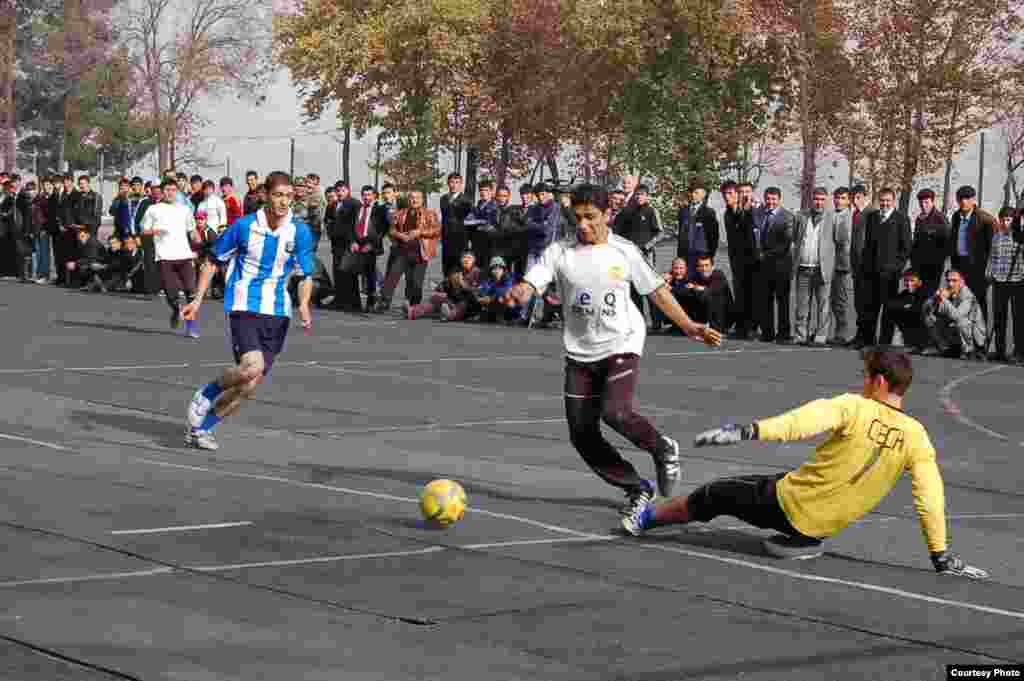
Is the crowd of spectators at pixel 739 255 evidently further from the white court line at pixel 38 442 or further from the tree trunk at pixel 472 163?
the tree trunk at pixel 472 163

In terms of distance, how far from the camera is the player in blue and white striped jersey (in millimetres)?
13570

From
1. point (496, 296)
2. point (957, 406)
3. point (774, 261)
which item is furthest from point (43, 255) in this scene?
point (957, 406)

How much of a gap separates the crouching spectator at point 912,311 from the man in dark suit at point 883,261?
9cm

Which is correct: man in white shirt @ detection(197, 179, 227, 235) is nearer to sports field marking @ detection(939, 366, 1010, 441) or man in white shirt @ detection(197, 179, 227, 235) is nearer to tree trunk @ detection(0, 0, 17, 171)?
sports field marking @ detection(939, 366, 1010, 441)

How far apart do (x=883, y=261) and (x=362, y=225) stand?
8695mm

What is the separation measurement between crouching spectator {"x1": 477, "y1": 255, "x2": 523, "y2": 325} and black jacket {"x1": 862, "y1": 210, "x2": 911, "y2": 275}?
5097 millimetres

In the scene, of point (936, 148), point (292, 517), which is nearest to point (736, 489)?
point (292, 517)

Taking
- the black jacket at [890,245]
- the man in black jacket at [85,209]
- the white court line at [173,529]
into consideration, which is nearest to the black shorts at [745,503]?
the white court line at [173,529]

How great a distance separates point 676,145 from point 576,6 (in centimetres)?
825

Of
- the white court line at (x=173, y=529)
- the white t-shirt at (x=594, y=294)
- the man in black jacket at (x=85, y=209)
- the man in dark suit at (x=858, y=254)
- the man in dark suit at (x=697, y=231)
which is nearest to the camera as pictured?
the white court line at (x=173, y=529)

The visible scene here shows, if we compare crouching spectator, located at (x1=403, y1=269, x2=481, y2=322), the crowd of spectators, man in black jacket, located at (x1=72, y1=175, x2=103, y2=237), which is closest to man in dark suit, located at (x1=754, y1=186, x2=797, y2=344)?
the crowd of spectators

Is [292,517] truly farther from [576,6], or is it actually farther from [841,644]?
[576,6]

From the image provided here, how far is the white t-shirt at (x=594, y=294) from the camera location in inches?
418

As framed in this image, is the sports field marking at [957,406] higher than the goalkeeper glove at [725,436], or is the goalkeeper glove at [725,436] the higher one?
the goalkeeper glove at [725,436]
